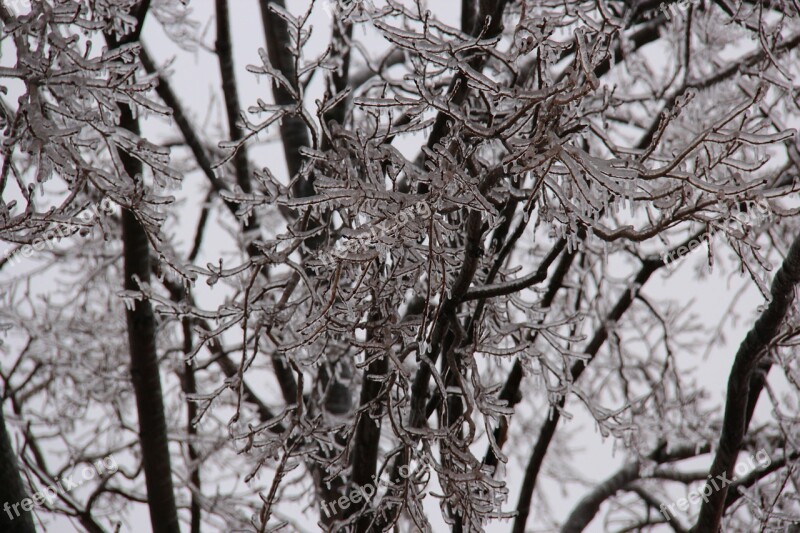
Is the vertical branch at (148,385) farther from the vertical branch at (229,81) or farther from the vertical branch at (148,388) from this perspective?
the vertical branch at (229,81)

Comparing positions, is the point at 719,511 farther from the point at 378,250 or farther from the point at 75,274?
the point at 75,274

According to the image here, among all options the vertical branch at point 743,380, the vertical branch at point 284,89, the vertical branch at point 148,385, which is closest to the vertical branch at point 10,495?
the vertical branch at point 148,385

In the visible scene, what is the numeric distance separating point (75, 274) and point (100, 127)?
4.45 meters

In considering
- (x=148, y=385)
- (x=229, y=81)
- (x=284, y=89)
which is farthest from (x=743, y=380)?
(x=229, y=81)

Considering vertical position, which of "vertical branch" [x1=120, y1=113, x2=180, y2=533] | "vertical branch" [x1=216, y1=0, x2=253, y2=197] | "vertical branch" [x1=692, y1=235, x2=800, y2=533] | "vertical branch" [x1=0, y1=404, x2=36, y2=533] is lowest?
"vertical branch" [x1=0, y1=404, x2=36, y2=533]

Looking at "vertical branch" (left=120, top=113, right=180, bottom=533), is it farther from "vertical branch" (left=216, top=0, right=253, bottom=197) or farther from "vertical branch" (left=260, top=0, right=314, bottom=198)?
"vertical branch" (left=260, top=0, right=314, bottom=198)

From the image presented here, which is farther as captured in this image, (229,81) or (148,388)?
(229,81)

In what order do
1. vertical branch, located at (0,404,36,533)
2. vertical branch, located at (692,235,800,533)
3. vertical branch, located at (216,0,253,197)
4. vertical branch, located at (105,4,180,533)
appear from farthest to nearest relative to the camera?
1. vertical branch, located at (216,0,253,197)
2. vertical branch, located at (105,4,180,533)
3. vertical branch, located at (692,235,800,533)
4. vertical branch, located at (0,404,36,533)

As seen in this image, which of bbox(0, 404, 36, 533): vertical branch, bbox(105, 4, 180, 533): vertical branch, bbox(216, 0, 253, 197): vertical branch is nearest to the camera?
bbox(0, 404, 36, 533): vertical branch

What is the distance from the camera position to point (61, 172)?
2229 millimetres

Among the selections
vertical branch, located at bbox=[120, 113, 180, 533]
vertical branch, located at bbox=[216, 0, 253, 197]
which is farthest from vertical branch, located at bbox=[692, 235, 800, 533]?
vertical branch, located at bbox=[216, 0, 253, 197]

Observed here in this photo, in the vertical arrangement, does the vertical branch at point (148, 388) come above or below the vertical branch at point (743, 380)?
above

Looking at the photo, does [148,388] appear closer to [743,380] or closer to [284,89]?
[284,89]

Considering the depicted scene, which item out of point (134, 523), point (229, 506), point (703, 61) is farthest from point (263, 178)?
point (134, 523)
